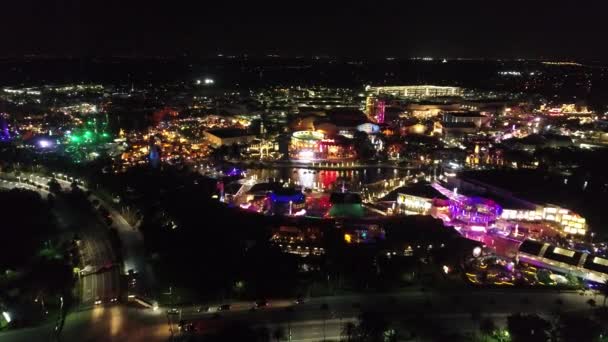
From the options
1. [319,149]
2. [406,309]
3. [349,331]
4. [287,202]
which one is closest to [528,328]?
[406,309]

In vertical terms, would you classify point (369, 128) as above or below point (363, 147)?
above

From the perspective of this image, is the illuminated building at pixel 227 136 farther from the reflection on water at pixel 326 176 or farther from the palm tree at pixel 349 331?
the palm tree at pixel 349 331

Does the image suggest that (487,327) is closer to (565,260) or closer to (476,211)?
(565,260)

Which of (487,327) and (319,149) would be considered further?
(319,149)

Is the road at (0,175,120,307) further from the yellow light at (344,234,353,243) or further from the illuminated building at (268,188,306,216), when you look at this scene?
the yellow light at (344,234,353,243)

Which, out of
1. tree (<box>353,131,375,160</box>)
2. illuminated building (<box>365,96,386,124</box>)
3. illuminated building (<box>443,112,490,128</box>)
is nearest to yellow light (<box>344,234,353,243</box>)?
tree (<box>353,131,375,160</box>)

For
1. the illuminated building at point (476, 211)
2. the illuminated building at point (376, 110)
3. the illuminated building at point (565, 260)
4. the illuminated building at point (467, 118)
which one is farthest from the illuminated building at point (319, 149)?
the illuminated building at point (565, 260)

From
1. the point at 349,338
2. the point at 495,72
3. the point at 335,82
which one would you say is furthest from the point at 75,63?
the point at 349,338
